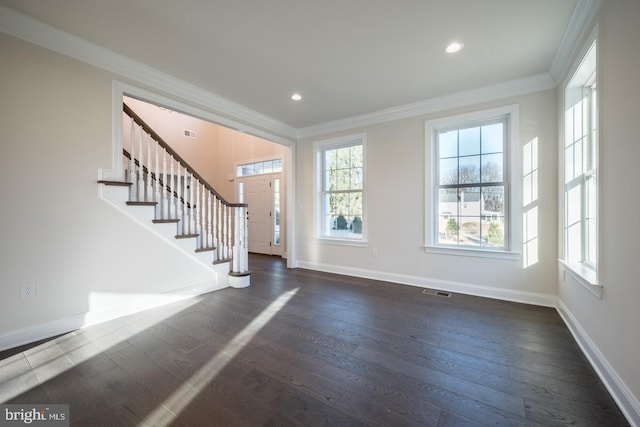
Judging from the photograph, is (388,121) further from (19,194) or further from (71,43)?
(19,194)

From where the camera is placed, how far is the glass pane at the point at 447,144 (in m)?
3.65

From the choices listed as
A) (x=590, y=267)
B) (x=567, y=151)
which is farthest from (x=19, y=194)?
(x=567, y=151)

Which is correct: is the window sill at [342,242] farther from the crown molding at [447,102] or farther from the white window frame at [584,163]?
the white window frame at [584,163]

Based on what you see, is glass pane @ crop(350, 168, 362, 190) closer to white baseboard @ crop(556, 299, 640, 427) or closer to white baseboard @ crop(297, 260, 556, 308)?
white baseboard @ crop(297, 260, 556, 308)

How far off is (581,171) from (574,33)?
1172 millimetres

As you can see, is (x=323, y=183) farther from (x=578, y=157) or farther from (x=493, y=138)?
(x=578, y=157)

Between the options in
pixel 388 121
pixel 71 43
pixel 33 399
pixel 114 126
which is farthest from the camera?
pixel 388 121

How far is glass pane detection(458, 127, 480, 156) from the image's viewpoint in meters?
3.51

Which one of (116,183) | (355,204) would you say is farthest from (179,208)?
(355,204)

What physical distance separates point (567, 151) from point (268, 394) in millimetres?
3470

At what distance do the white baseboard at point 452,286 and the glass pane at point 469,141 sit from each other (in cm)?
177

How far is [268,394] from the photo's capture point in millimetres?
1601

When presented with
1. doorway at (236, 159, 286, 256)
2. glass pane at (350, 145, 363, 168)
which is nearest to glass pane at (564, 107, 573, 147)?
glass pane at (350, 145, 363, 168)

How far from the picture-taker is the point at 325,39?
2.38 meters
